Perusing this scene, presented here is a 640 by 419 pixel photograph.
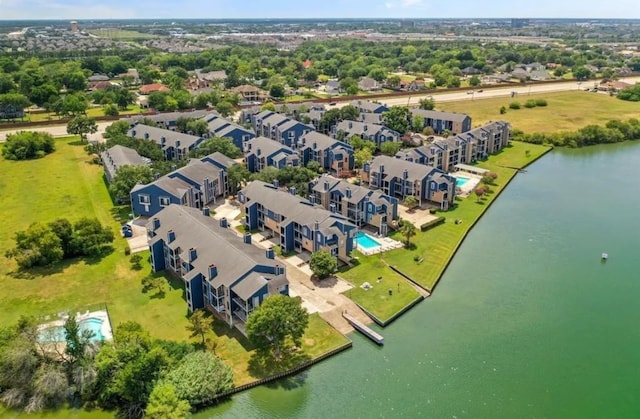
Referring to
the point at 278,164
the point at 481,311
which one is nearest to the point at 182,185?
the point at 278,164

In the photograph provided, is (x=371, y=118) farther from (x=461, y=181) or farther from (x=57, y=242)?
(x=57, y=242)

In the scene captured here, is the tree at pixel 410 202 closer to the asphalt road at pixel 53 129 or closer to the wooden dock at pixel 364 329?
the wooden dock at pixel 364 329

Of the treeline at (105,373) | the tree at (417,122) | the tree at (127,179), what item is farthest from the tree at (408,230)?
the tree at (417,122)

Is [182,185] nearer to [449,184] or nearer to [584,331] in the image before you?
[449,184]

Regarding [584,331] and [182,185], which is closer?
[584,331]

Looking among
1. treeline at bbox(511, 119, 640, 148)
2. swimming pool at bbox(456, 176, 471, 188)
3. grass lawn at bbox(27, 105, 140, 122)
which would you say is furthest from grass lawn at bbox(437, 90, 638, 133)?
grass lawn at bbox(27, 105, 140, 122)

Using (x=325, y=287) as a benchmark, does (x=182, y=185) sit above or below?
above

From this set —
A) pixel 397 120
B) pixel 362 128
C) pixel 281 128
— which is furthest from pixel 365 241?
pixel 397 120
